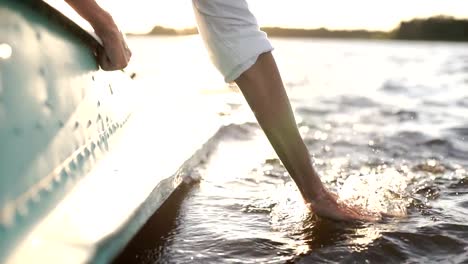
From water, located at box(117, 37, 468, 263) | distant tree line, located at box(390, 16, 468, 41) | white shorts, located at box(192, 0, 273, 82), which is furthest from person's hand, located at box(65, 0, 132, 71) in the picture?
distant tree line, located at box(390, 16, 468, 41)

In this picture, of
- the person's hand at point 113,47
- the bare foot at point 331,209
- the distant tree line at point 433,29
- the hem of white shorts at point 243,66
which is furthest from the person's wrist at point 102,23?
the distant tree line at point 433,29

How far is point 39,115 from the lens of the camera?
1.66 m

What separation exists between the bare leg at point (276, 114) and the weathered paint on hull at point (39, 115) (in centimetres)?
60

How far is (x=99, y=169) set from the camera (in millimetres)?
2133

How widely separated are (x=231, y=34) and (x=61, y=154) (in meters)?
0.74

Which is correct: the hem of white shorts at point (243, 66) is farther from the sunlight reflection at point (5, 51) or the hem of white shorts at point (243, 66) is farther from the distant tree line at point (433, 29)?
the distant tree line at point (433, 29)

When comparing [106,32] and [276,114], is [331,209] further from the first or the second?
[106,32]

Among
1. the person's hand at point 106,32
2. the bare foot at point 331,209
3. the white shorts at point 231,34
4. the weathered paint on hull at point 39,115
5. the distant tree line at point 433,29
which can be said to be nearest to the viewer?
the weathered paint on hull at point 39,115

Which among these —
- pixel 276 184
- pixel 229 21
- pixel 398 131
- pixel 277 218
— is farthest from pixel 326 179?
pixel 398 131

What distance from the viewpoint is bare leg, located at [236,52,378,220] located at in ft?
7.14

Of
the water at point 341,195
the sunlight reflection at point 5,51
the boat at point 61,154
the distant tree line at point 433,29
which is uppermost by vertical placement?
the distant tree line at point 433,29

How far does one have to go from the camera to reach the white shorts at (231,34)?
6.82 ft

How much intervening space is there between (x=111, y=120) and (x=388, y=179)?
168cm

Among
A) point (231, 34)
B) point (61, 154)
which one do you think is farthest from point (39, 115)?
point (231, 34)
